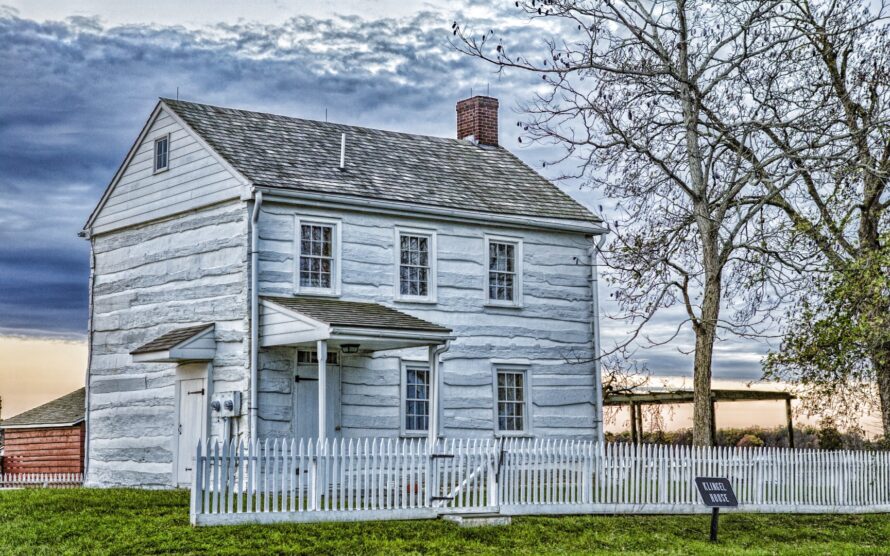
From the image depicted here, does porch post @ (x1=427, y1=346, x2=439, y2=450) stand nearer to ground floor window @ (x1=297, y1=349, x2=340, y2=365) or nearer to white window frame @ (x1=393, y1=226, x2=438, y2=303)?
ground floor window @ (x1=297, y1=349, x2=340, y2=365)

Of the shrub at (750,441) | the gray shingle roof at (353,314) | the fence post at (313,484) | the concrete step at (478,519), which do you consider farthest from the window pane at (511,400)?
the shrub at (750,441)

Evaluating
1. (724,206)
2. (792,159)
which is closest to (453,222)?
(724,206)

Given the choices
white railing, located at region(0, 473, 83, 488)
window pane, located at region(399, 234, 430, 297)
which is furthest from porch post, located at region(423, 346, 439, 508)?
white railing, located at region(0, 473, 83, 488)

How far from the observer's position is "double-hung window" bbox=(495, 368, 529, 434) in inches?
941

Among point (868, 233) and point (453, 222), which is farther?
point (868, 233)

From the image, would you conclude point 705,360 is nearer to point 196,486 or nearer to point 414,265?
point 414,265

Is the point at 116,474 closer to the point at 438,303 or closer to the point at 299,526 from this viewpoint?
the point at 438,303

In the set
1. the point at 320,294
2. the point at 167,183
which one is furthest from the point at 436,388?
the point at 167,183

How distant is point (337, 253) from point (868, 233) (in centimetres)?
1261

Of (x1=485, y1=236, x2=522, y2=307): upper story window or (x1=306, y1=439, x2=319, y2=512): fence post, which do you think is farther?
(x1=485, y1=236, x2=522, y2=307): upper story window

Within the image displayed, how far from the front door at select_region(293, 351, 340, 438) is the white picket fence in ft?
1.69

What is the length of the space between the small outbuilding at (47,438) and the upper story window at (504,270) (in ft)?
35.7

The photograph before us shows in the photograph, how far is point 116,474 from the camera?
23906mm

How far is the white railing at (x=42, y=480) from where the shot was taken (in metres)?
27.1
